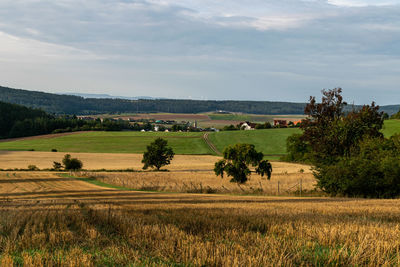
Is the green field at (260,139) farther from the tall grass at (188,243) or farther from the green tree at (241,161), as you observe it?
the tall grass at (188,243)

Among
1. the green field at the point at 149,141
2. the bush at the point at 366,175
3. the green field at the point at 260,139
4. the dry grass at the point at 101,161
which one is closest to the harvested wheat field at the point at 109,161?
the dry grass at the point at 101,161

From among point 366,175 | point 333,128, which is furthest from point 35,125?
point 366,175

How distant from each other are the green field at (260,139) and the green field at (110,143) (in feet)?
18.2

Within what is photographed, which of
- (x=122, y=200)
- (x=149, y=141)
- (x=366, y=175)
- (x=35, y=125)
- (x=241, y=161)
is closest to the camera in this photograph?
(x=122, y=200)

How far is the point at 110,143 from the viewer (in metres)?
115

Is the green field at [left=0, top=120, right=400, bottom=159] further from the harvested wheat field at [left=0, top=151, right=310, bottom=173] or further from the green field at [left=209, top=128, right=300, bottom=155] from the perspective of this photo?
the harvested wheat field at [left=0, top=151, right=310, bottom=173]

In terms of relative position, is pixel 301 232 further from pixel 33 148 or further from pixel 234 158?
pixel 33 148

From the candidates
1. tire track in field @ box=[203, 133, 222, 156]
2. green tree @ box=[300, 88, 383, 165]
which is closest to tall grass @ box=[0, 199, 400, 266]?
green tree @ box=[300, 88, 383, 165]

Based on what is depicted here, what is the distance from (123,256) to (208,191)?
2856cm

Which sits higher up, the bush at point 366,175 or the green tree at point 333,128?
the green tree at point 333,128

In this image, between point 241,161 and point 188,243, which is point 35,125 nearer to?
Answer: point 241,161

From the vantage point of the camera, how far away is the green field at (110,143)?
344 feet

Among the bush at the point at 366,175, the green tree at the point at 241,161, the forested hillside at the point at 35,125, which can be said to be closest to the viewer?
the bush at the point at 366,175

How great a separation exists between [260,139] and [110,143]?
46.0 meters
